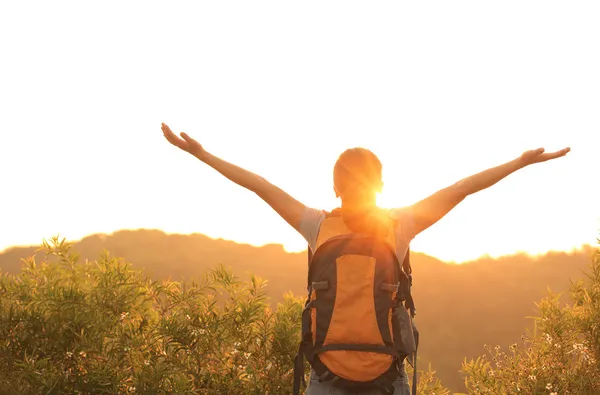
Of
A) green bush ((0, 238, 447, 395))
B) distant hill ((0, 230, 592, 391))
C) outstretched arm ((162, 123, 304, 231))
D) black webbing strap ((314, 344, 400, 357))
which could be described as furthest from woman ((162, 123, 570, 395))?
distant hill ((0, 230, 592, 391))

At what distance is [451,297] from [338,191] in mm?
28446

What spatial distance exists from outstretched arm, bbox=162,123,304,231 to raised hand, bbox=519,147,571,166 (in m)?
1.23

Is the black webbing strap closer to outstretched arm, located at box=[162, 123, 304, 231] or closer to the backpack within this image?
the backpack

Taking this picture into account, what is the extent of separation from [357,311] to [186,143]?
133 cm

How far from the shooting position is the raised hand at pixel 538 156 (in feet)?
10.7

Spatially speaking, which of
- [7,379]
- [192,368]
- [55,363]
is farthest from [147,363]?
[7,379]

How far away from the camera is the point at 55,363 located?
5.63m

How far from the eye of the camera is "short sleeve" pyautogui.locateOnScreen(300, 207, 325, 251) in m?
3.13

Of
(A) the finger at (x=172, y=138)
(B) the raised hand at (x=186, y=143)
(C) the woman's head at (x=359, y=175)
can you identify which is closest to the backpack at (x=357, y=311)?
(C) the woman's head at (x=359, y=175)

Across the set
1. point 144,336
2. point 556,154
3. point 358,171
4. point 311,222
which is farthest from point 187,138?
point 144,336

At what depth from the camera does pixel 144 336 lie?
5.73m

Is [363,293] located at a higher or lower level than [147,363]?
higher

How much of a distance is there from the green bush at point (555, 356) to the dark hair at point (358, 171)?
123 inches

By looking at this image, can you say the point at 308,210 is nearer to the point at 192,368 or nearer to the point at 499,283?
the point at 192,368
